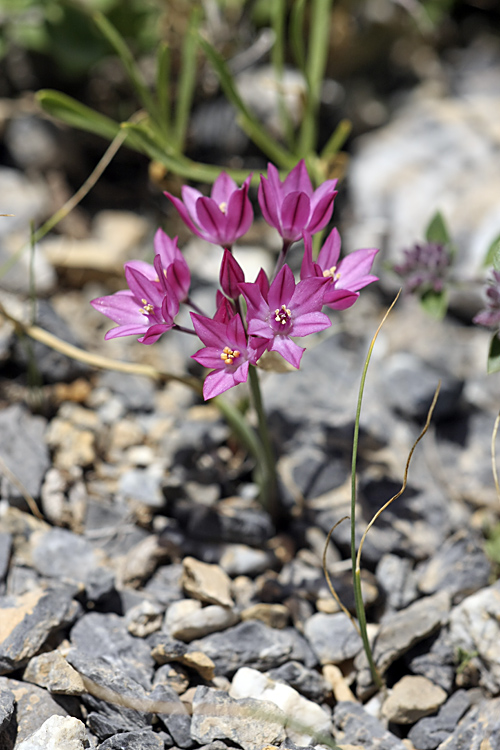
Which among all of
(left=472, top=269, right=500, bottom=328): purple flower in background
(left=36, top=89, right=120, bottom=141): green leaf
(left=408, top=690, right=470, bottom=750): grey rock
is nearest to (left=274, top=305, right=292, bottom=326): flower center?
(left=472, top=269, right=500, bottom=328): purple flower in background

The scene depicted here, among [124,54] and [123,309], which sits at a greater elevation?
[124,54]

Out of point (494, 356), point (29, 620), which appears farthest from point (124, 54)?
point (29, 620)

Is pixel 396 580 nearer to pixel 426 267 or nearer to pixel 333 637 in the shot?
pixel 333 637

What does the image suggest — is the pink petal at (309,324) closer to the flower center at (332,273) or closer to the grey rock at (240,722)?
the flower center at (332,273)

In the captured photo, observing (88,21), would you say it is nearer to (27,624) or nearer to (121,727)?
(27,624)

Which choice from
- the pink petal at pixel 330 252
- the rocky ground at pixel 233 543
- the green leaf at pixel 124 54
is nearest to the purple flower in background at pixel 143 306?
the pink petal at pixel 330 252

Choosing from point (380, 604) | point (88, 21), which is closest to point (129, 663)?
point (380, 604)
